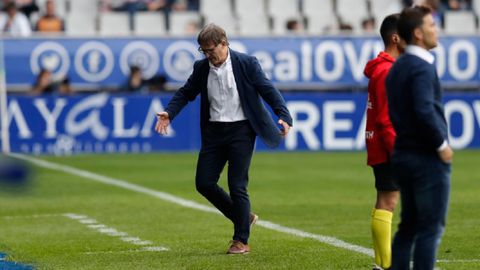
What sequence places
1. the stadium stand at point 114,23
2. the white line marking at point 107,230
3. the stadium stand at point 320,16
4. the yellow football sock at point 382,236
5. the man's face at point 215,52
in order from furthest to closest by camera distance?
1. the stadium stand at point 320,16
2. the stadium stand at point 114,23
3. the white line marking at point 107,230
4. the man's face at point 215,52
5. the yellow football sock at point 382,236

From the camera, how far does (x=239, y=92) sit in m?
11.7

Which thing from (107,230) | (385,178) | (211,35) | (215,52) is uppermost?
(211,35)

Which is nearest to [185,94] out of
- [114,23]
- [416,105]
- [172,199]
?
[416,105]

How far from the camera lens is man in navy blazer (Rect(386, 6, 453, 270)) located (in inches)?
320

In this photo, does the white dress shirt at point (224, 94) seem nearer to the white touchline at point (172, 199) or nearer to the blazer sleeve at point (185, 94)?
the blazer sleeve at point (185, 94)

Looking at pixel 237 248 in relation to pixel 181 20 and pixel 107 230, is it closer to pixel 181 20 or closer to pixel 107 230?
pixel 107 230

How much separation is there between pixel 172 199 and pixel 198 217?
2.52m

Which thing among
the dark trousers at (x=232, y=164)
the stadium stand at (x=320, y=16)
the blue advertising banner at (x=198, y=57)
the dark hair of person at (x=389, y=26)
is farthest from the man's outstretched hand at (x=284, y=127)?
the stadium stand at (x=320, y=16)

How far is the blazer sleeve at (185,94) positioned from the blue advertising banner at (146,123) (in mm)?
14821

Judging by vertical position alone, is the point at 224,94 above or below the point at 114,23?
above

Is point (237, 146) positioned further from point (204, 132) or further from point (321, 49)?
point (321, 49)

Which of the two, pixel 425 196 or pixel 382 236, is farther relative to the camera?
pixel 382 236

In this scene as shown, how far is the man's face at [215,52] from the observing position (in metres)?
11.3

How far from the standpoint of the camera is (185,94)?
12.0m
